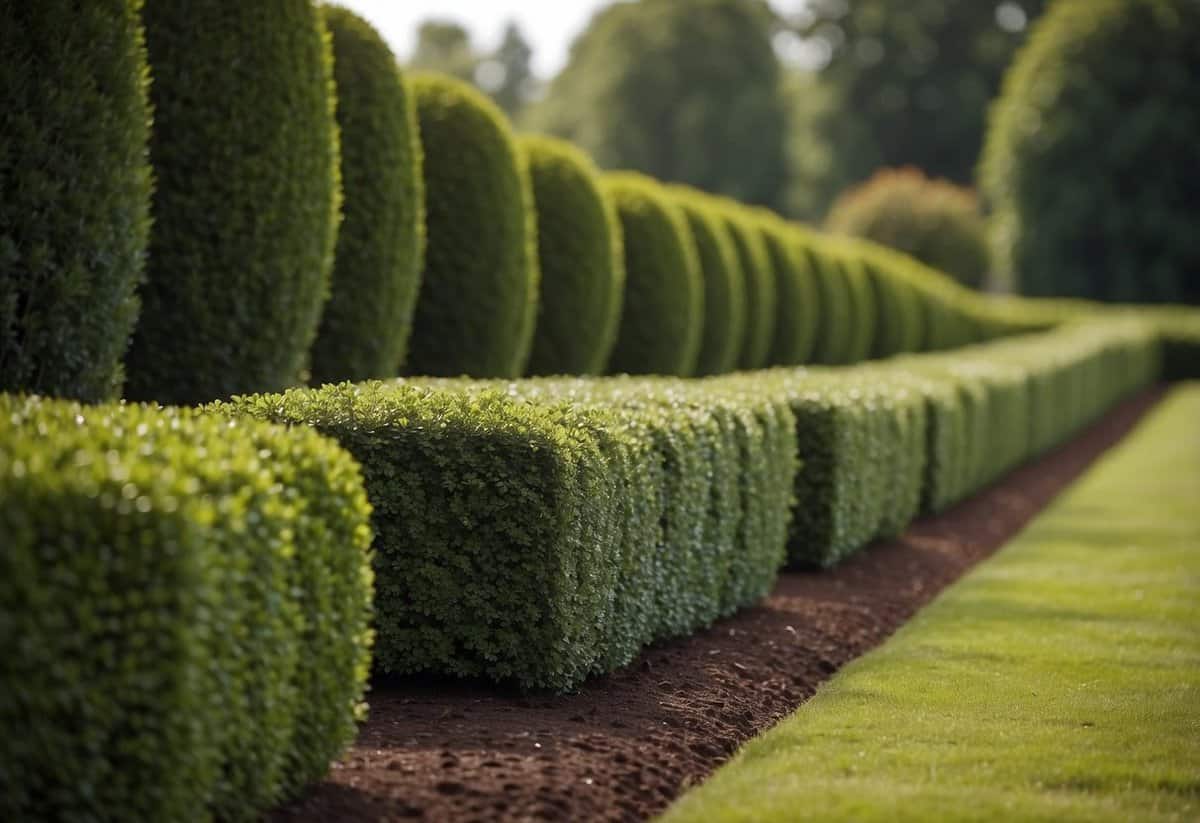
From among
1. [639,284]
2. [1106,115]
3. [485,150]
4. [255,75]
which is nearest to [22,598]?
[255,75]

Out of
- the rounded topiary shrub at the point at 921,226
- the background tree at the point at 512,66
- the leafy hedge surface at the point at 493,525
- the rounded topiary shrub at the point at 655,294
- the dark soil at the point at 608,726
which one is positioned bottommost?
the dark soil at the point at 608,726

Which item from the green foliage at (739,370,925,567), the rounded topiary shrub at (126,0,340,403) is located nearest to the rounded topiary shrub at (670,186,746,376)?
the green foliage at (739,370,925,567)

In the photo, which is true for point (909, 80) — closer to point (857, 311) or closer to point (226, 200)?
point (857, 311)

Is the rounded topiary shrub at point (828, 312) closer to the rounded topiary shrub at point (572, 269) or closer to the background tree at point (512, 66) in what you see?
the rounded topiary shrub at point (572, 269)

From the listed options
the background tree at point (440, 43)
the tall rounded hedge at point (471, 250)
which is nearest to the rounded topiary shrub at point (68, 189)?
the tall rounded hedge at point (471, 250)

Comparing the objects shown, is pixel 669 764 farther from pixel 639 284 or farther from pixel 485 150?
pixel 639 284

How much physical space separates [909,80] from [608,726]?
60307mm

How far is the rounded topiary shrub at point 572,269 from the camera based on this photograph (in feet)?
42.4

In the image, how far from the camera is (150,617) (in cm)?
344

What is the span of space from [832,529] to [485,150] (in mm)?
4049

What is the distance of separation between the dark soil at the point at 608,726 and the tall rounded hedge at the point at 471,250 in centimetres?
317

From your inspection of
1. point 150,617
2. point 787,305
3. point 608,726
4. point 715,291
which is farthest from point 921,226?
point 150,617

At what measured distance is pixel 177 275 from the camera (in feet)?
24.7

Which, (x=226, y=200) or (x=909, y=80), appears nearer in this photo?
(x=226, y=200)
